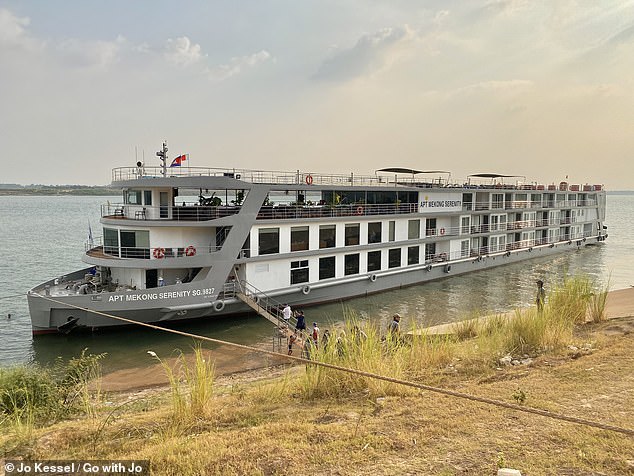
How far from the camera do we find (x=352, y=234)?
22.3m

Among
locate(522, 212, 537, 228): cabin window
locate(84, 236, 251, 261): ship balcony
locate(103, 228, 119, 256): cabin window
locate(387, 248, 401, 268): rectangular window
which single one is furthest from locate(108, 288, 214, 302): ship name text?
locate(522, 212, 537, 228): cabin window

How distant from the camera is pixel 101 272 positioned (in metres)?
18.5

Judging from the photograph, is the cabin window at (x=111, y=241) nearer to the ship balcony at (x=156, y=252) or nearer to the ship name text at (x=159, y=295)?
the ship balcony at (x=156, y=252)

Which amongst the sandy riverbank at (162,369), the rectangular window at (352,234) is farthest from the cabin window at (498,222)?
the sandy riverbank at (162,369)

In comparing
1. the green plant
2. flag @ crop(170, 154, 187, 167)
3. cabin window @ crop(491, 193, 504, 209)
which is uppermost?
flag @ crop(170, 154, 187, 167)

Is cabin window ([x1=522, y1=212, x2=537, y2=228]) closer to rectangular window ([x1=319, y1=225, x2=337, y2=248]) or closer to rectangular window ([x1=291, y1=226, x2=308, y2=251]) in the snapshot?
rectangular window ([x1=319, y1=225, x2=337, y2=248])

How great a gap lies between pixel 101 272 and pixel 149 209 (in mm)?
3209

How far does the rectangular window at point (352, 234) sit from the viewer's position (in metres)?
22.1

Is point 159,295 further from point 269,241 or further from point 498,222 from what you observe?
point 498,222

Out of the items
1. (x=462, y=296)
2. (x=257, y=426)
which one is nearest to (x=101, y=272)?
(x=257, y=426)

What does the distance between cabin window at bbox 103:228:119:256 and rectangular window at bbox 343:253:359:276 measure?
1013 centimetres

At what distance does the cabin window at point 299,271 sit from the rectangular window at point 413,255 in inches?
302

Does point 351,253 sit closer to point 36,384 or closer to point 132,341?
point 132,341

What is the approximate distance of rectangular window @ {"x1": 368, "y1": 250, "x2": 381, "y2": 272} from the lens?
23.4m
